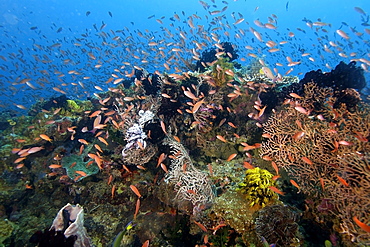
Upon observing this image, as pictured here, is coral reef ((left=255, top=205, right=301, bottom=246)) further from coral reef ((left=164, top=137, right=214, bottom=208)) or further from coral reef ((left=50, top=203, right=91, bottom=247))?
coral reef ((left=50, top=203, right=91, bottom=247))

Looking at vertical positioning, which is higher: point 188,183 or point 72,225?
point 188,183

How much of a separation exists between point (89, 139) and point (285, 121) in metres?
7.69

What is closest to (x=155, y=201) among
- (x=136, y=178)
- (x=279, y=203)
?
(x=136, y=178)

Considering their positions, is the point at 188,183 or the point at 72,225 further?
the point at 188,183

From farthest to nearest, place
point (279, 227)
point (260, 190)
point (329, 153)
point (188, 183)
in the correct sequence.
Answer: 1. point (188, 183)
2. point (329, 153)
3. point (260, 190)
4. point (279, 227)

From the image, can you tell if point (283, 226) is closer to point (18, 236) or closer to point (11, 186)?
point (18, 236)

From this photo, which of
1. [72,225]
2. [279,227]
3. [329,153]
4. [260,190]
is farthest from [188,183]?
[329,153]

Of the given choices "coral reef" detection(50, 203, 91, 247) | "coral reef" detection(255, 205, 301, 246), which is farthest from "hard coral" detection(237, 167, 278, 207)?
"coral reef" detection(50, 203, 91, 247)

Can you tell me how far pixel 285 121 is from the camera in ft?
18.5

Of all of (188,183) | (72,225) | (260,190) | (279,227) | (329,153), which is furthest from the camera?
(188,183)

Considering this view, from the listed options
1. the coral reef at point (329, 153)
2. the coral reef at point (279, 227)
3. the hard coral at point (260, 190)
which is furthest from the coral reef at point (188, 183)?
the coral reef at point (329, 153)

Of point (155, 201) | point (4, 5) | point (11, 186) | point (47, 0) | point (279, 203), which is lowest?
point (11, 186)

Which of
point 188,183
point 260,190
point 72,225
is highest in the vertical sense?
point 260,190

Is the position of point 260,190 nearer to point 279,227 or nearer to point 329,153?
point 279,227
